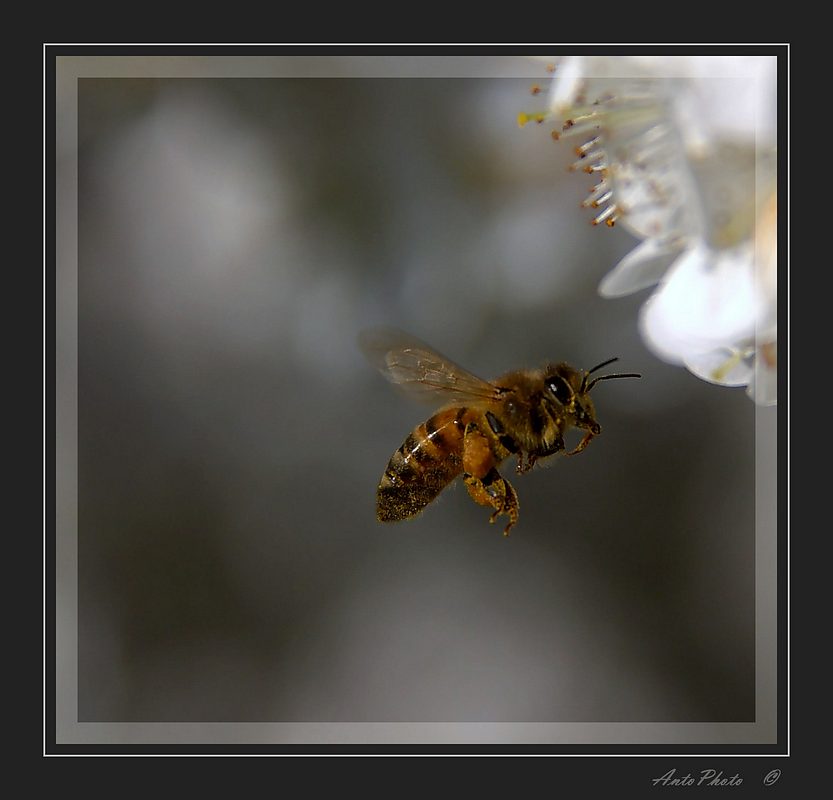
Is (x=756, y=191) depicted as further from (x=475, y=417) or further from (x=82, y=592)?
(x=82, y=592)

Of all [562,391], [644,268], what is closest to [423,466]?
[562,391]

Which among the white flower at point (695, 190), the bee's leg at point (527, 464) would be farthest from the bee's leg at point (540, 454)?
the white flower at point (695, 190)

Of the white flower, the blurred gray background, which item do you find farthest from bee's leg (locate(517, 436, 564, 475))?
the blurred gray background

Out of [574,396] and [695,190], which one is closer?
[695,190]

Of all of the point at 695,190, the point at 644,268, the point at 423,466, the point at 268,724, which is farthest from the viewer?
the point at 268,724

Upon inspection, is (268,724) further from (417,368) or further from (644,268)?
(644,268)
